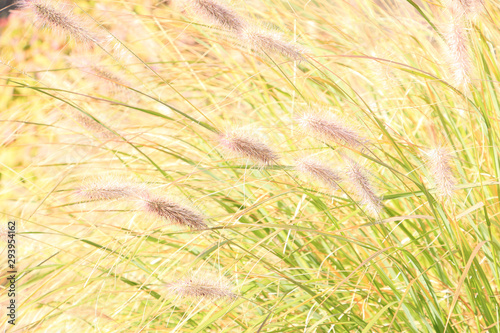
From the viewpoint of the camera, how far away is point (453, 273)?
1460 mm

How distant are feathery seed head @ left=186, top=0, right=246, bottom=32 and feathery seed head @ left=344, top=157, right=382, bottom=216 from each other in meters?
0.40

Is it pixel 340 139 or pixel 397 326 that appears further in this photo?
pixel 397 326

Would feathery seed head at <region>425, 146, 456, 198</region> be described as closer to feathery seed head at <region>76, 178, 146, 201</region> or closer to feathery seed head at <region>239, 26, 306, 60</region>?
feathery seed head at <region>239, 26, 306, 60</region>

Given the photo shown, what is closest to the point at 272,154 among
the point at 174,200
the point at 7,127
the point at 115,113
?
the point at 174,200

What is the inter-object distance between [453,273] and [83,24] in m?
1.24

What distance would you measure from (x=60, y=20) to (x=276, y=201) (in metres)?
0.69

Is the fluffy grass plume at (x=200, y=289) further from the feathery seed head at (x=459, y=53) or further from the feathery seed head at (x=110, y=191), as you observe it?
the feathery seed head at (x=459, y=53)

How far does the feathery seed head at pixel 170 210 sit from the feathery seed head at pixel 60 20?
1.52ft

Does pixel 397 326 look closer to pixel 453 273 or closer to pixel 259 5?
pixel 453 273

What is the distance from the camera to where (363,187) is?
3.41 feet

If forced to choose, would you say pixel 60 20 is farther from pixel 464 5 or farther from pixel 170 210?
pixel 464 5

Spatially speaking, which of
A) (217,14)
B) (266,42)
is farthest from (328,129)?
(217,14)

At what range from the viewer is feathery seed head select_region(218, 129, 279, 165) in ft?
3.23

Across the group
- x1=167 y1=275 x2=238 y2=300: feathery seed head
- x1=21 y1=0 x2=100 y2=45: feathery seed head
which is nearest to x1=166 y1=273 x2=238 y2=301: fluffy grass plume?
x1=167 y1=275 x2=238 y2=300: feathery seed head
